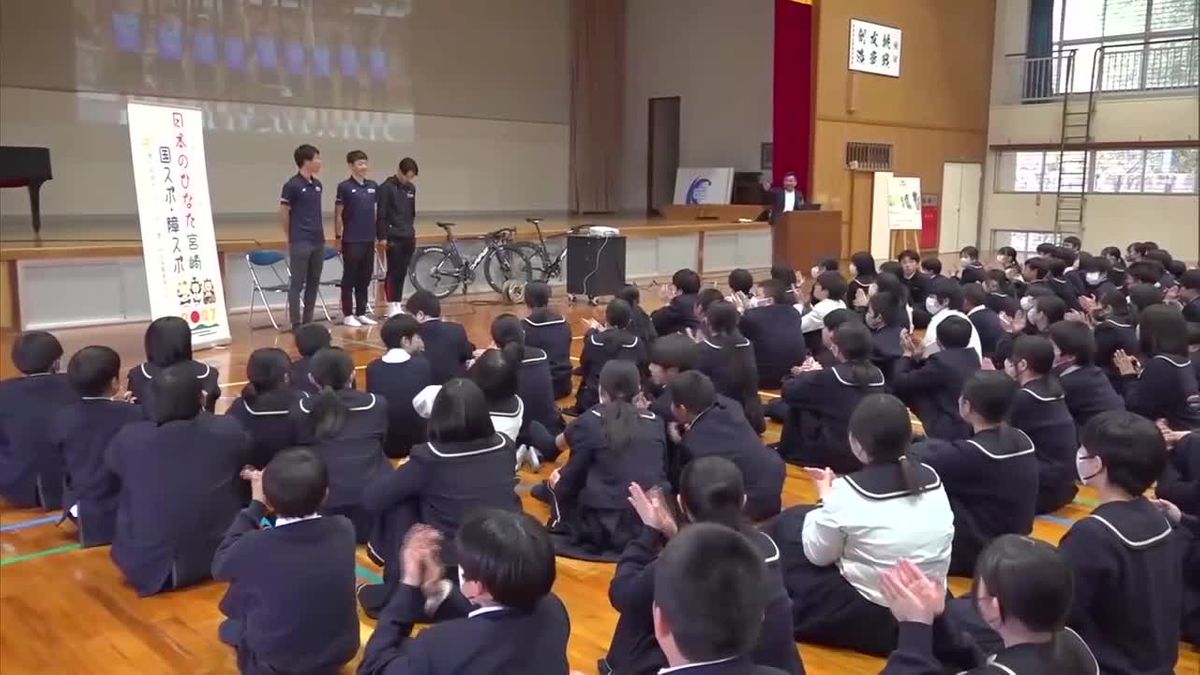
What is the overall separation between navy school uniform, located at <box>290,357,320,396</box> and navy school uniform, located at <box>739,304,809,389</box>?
260 cm

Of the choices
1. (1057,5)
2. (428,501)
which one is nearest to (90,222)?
(428,501)

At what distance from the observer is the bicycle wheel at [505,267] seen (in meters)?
9.90

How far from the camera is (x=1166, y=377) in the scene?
4.16 meters

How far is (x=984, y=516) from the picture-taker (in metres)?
3.19

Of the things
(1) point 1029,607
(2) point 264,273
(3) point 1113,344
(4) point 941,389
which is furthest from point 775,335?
(2) point 264,273

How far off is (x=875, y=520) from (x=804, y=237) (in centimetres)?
1070

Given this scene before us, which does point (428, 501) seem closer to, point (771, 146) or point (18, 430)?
point (18, 430)

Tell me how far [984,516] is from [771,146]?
13.1 m

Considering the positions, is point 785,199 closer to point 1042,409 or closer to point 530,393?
point 530,393

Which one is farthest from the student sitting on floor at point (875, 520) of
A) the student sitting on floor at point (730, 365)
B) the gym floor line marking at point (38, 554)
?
the gym floor line marking at point (38, 554)

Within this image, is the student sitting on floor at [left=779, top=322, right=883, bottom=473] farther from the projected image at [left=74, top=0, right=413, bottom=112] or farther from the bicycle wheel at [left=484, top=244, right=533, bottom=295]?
the projected image at [left=74, top=0, right=413, bottom=112]

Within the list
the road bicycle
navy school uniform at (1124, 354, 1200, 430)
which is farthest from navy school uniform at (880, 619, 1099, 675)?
the road bicycle

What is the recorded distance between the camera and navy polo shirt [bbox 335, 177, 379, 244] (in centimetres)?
773

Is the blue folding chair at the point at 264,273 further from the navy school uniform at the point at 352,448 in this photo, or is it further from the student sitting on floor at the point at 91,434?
the navy school uniform at the point at 352,448
